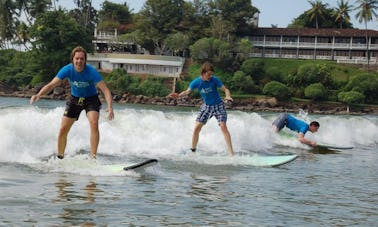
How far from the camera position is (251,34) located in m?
101

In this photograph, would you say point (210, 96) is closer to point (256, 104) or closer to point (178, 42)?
point (256, 104)

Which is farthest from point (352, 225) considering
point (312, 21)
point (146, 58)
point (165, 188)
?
point (312, 21)

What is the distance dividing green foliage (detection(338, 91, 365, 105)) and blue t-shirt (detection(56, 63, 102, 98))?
70.9m

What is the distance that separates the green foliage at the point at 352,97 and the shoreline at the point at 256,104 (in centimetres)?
85

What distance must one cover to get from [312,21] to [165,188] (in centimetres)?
10977

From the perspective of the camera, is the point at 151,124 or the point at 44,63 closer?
the point at 151,124

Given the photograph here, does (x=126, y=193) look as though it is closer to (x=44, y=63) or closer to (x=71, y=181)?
(x=71, y=181)

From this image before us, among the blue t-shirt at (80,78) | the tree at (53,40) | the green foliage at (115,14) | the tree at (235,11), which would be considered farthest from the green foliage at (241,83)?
the blue t-shirt at (80,78)

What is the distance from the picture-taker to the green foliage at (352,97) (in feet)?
251

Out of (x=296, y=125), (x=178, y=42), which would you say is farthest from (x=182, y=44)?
(x=296, y=125)

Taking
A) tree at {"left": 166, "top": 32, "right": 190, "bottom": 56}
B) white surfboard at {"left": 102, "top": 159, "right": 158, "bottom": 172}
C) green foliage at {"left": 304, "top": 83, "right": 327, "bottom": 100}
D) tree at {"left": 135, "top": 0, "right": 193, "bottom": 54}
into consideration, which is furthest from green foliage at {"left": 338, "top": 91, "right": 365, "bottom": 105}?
white surfboard at {"left": 102, "top": 159, "right": 158, "bottom": 172}

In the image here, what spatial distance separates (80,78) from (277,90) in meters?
71.0

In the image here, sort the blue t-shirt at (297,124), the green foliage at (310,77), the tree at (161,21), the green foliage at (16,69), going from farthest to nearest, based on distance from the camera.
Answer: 1. the tree at (161,21)
2. the green foliage at (310,77)
3. the green foliage at (16,69)
4. the blue t-shirt at (297,124)

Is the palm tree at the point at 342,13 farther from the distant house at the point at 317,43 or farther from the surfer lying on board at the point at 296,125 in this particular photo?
the surfer lying on board at the point at 296,125
